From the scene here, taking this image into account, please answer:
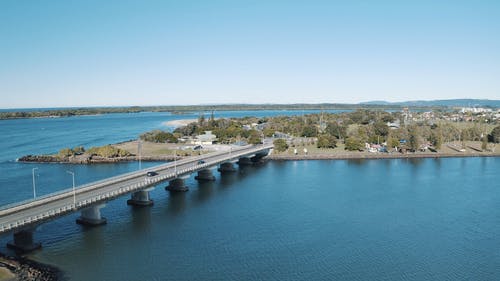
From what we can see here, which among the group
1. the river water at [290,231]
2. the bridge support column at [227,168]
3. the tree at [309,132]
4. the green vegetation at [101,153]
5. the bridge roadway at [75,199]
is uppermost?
the tree at [309,132]

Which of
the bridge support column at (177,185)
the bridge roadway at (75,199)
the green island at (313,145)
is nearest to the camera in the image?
the bridge roadway at (75,199)

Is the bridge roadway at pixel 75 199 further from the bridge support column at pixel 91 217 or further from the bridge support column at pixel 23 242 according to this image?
the bridge support column at pixel 23 242

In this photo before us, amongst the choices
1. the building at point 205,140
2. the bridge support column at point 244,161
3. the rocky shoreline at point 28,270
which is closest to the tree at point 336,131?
the building at point 205,140

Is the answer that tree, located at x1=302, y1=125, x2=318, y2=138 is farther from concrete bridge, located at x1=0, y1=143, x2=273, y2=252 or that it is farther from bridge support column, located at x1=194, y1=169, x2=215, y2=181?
concrete bridge, located at x1=0, y1=143, x2=273, y2=252

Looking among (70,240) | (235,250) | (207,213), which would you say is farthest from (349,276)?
(70,240)

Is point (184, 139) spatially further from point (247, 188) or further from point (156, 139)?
point (247, 188)

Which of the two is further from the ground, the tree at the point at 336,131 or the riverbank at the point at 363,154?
the tree at the point at 336,131
